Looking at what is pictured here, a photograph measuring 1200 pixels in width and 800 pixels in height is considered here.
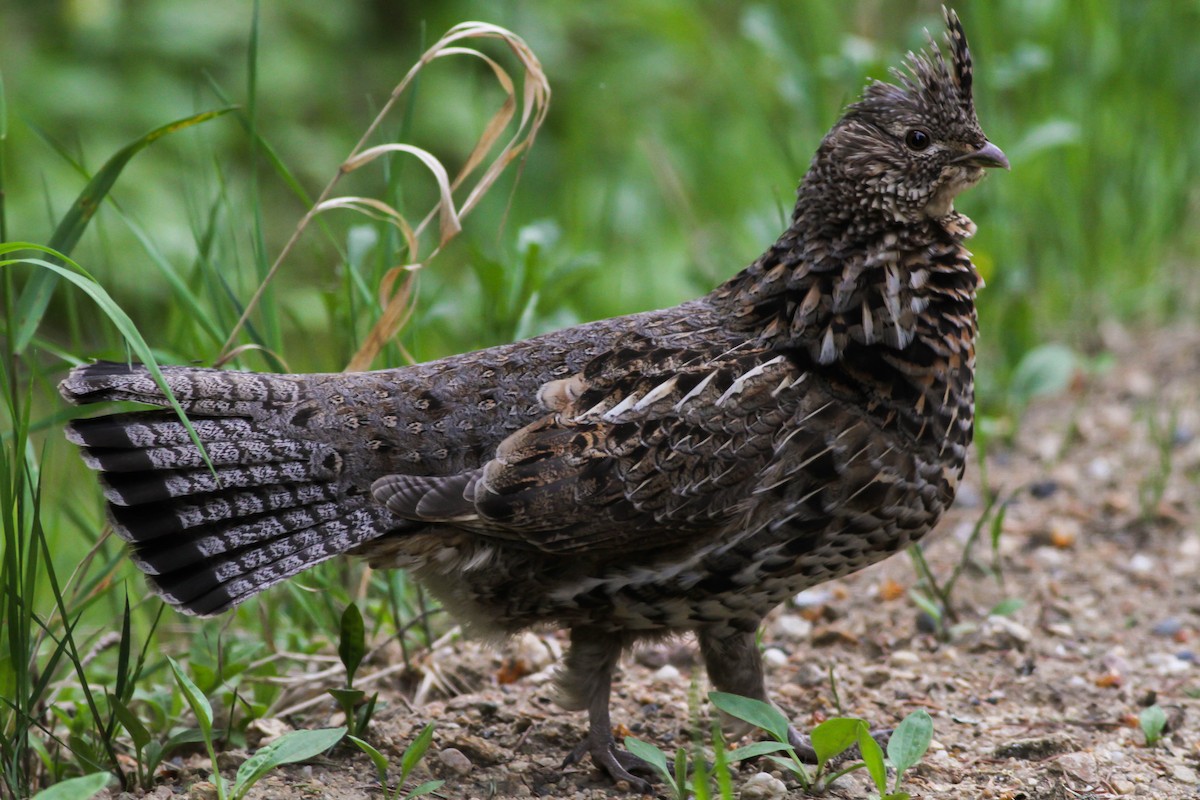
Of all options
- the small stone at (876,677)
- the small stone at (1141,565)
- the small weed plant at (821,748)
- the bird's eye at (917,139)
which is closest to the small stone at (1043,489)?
the small stone at (1141,565)

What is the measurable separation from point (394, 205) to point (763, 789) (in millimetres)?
2185

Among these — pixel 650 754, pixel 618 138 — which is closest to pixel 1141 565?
pixel 650 754

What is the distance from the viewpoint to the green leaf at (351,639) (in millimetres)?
3588

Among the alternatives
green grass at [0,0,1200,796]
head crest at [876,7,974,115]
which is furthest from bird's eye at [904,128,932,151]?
green grass at [0,0,1200,796]

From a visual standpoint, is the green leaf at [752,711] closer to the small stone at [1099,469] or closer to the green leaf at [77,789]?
the green leaf at [77,789]

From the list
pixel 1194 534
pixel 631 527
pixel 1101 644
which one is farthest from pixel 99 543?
pixel 1194 534

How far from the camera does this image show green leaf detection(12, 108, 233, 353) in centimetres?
342

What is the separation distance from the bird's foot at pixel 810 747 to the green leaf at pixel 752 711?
0.31m

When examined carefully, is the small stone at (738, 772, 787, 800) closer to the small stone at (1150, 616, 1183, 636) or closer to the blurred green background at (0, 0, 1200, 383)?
the small stone at (1150, 616, 1183, 636)

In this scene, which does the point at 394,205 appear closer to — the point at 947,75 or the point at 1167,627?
the point at 947,75

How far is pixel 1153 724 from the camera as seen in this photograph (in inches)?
145

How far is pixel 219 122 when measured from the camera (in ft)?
30.2

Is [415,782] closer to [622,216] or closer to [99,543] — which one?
[99,543]

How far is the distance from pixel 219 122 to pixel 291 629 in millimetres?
5695
